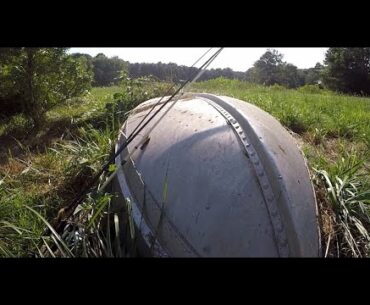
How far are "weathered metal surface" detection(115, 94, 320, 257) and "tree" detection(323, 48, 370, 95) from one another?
2970 cm

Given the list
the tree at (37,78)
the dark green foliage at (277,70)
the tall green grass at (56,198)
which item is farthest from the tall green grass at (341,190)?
the dark green foliage at (277,70)

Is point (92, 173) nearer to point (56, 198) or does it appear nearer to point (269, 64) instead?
point (56, 198)

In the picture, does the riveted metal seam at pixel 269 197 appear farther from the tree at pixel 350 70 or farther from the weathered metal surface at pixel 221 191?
the tree at pixel 350 70

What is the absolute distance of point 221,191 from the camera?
2240mm

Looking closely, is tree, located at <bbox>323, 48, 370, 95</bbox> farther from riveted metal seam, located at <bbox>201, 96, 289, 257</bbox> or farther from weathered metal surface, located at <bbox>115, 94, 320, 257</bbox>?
riveted metal seam, located at <bbox>201, 96, 289, 257</bbox>

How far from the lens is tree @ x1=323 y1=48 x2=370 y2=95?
1175 inches

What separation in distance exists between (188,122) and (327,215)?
54.5 inches

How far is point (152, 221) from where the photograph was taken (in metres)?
2.44

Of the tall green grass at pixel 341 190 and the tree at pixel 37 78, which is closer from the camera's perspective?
the tall green grass at pixel 341 190

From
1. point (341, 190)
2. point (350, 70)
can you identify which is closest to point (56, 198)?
point (341, 190)

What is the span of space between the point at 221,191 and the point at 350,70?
3194 cm

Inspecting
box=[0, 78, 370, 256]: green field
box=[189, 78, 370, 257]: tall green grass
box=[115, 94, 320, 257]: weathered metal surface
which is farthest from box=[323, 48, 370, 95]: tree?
box=[115, 94, 320, 257]: weathered metal surface

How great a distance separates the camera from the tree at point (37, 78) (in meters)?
6.25

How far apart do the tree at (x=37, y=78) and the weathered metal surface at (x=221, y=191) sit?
4313mm
